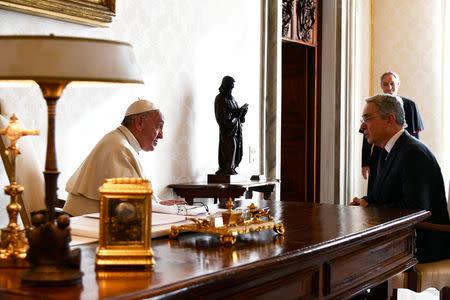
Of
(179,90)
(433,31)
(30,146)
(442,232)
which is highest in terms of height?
(433,31)

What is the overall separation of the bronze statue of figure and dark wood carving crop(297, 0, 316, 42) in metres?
2.75

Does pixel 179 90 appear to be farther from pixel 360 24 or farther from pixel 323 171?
pixel 360 24

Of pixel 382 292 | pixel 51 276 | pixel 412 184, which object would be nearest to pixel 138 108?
pixel 412 184

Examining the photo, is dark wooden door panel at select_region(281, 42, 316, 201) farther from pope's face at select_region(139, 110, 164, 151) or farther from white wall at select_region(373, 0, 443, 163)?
pope's face at select_region(139, 110, 164, 151)

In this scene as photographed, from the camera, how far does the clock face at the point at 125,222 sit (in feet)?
5.95

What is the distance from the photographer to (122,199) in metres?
1.82

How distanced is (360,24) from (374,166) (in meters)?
2.87

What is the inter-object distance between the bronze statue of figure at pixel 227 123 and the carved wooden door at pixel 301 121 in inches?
120

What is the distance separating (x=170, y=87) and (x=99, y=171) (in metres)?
1.97

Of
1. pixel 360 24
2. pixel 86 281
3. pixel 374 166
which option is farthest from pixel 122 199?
pixel 360 24

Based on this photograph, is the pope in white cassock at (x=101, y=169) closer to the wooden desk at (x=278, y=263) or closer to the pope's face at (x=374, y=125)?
the wooden desk at (x=278, y=263)

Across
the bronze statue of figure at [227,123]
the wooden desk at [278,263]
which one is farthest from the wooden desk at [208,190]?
the wooden desk at [278,263]

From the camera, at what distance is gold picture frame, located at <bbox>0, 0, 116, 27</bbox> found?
4.46 meters

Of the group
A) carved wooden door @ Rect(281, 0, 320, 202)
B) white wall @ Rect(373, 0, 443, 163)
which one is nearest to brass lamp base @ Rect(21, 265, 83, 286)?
carved wooden door @ Rect(281, 0, 320, 202)
